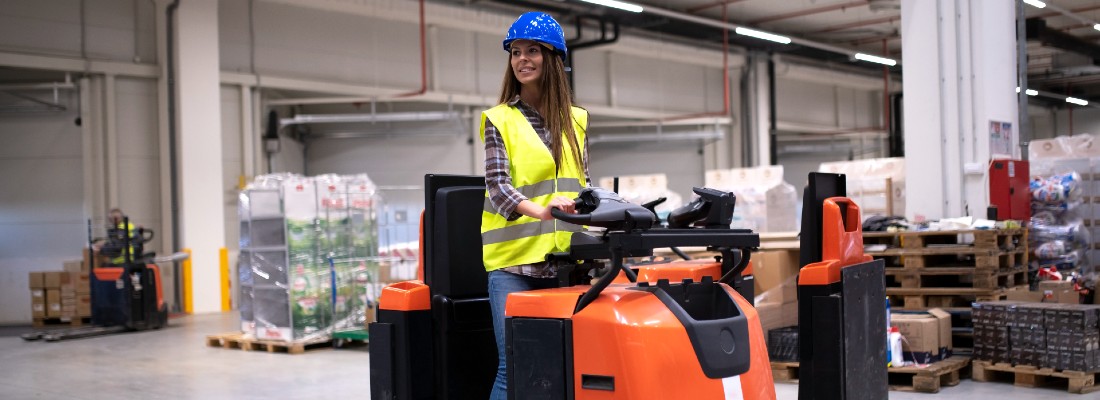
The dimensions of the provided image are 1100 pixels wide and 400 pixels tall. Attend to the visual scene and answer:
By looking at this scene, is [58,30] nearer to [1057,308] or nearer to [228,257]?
[228,257]

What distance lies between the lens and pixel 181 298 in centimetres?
1565

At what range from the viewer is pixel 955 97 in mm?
8945

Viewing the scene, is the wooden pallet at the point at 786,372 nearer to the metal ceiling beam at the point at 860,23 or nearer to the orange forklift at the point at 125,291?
the orange forklift at the point at 125,291

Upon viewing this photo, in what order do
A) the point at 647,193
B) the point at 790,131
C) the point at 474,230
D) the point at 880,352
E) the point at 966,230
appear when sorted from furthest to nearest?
the point at 790,131, the point at 647,193, the point at 966,230, the point at 880,352, the point at 474,230

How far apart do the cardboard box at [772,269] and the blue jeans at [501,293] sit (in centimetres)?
545

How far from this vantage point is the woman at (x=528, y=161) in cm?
288

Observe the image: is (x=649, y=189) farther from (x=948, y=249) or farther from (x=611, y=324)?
(x=611, y=324)

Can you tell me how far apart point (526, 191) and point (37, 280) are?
1386 centimetres

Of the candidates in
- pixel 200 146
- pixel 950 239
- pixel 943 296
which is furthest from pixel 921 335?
pixel 200 146

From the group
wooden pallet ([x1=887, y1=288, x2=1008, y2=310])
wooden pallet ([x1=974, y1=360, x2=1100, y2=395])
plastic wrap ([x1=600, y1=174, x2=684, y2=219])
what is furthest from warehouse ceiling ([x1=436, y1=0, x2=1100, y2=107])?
wooden pallet ([x1=974, y1=360, x2=1100, y2=395])

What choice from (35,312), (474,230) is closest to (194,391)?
(474,230)

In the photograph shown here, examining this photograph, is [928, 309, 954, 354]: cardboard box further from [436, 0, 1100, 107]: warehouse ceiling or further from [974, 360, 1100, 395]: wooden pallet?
[436, 0, 1100, 107]: warehouse ceiling

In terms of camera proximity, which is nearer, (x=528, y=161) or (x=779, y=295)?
(x=528, y=161)

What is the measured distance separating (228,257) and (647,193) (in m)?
6.90
